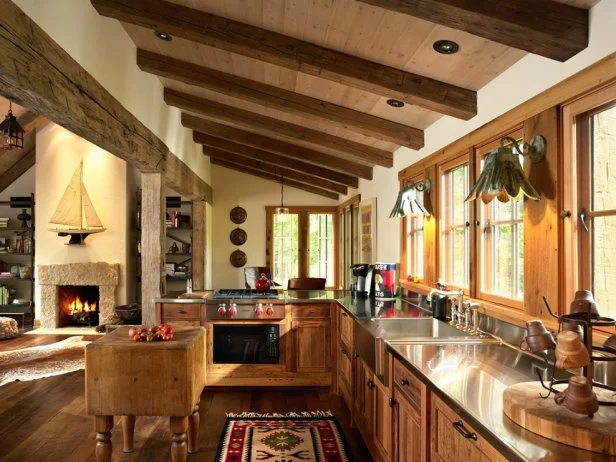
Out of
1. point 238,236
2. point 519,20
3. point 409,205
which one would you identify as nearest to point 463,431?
point 519,20

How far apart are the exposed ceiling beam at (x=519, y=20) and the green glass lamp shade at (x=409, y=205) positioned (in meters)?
2.07

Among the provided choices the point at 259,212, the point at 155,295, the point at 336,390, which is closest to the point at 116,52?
the point at 155,295

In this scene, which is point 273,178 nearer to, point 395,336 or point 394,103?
point 394,103

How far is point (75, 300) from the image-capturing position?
8984 millimetres

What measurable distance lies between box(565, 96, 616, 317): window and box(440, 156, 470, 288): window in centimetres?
128

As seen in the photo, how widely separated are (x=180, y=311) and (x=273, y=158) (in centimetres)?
374

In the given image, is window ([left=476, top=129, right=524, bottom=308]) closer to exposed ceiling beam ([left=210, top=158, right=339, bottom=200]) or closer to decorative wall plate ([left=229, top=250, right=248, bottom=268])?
exposed ceiling beam ([left=210, top=158, right=339, bottom=200])

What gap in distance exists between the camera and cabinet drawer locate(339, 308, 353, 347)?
13.2 feet

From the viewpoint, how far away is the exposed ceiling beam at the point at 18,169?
30.7ft

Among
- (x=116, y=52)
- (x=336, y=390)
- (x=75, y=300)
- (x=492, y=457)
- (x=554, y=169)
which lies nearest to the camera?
(x=492, y=457)

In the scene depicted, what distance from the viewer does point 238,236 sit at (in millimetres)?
9820

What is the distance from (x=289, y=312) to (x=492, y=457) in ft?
11.2

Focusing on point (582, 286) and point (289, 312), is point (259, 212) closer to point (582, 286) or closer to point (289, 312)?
point (289, 312)

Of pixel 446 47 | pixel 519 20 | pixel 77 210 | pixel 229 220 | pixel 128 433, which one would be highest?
pixel 446 47
